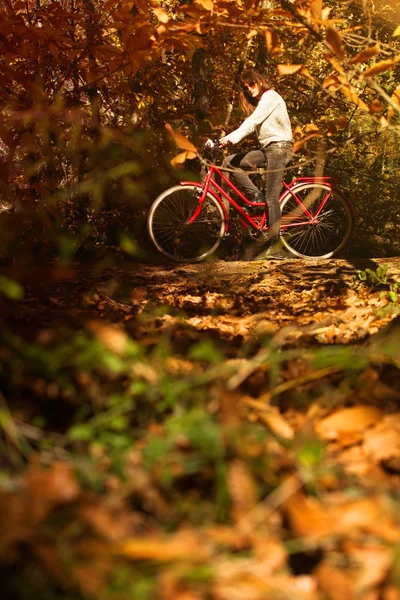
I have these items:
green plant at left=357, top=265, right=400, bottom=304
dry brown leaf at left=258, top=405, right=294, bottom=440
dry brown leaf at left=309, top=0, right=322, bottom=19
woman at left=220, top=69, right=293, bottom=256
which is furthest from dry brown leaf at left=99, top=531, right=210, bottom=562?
woman at left=220, top=69, right=293, bottom=256

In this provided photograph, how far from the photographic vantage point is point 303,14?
A: 128 inches

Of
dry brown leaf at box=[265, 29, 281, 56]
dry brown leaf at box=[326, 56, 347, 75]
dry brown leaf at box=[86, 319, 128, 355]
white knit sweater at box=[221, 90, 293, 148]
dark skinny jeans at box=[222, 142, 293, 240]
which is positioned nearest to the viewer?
dry brown leaf at box=[86, 319, 128, 355]

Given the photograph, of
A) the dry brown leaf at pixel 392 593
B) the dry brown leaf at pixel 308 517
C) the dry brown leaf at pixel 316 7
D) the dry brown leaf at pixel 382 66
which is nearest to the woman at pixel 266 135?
the dry brown leaf at pixel 316 7

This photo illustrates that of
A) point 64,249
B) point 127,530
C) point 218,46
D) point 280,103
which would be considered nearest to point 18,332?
point 64,249

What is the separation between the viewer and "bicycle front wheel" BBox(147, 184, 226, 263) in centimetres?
636

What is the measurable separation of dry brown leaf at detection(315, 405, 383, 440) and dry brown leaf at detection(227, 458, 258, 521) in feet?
1.23

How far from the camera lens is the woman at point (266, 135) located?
598 centimetres

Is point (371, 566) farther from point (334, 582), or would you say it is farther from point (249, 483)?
point (249, 483)

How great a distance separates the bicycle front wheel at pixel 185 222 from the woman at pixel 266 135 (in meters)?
0.47

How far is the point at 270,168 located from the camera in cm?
616

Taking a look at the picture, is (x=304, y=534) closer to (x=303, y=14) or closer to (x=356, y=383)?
(x=356, y=383)

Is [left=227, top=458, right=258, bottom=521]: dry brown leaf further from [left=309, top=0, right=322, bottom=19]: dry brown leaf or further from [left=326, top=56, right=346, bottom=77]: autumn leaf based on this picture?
[left=309, top=0, right=322, bottom=19]: dry brown leaf

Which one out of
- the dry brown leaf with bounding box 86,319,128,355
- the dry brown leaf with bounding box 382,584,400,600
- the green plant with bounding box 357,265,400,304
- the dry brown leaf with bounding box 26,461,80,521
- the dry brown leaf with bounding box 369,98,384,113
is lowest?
the green plant with bounding box 357,265,400,304

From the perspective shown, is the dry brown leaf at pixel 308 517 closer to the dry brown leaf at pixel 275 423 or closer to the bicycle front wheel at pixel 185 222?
the dry brown leaf at pixel 275 423
